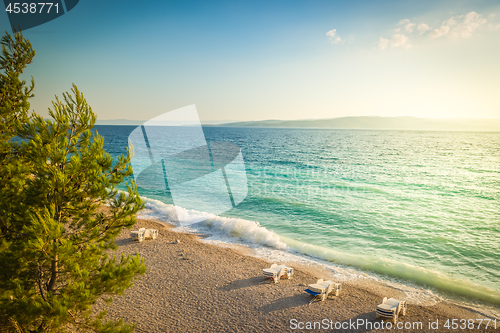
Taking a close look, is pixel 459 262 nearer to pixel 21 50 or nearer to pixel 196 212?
pixel 196 212

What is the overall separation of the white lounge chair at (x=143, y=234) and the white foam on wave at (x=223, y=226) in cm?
304

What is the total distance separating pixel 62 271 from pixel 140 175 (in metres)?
31.3

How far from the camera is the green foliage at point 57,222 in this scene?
4496 millimetres

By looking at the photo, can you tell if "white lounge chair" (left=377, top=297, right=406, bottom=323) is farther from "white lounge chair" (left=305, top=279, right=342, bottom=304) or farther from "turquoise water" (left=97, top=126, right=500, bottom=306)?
"turquoise water" (left=97, top=126, right=500, bottom=306)

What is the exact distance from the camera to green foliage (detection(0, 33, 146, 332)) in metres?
4.50

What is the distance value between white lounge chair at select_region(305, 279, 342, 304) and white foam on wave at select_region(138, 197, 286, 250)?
506 cm

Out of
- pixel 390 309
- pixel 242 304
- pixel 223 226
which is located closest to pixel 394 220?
pixel 223 226

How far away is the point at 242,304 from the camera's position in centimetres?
890

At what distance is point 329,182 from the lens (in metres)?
31.1

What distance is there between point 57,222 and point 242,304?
6.49 m

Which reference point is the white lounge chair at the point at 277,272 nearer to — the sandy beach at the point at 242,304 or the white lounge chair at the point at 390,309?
the sandy beach at the point at 242,304

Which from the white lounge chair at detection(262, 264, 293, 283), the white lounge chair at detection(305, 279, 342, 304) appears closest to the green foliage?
the white lounge chair at detection(262, 264, 293, 283)

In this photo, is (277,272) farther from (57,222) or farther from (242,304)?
(57,222)

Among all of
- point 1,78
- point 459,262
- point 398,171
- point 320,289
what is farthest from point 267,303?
point 398,171
